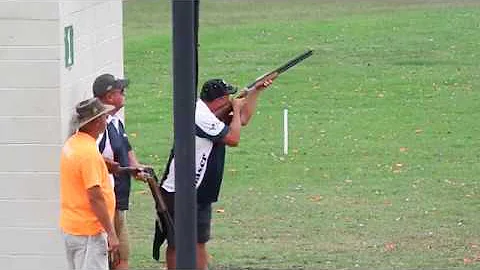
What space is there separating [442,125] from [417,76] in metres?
5.52

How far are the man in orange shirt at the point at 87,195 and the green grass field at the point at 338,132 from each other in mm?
2674

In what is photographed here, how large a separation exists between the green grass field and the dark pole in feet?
17.8

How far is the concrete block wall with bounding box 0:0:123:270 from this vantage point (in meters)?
9.61

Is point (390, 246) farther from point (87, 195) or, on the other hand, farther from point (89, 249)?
point (87, 195)

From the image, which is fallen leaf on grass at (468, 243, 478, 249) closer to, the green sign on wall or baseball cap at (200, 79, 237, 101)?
baseball cap at (200, 79, 237, 101)

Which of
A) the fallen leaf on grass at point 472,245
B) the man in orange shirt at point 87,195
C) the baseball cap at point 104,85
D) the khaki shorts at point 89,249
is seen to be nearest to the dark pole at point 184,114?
the man in orange shirt at point 87,195

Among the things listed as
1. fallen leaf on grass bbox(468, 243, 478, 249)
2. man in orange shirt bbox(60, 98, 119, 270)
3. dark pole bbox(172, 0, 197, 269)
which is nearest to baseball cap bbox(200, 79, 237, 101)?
man in orange shirt bbox(60, 98, 119, 270)

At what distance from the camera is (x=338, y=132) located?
19719 mm

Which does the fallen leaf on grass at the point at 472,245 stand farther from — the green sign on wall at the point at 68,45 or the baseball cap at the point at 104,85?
the green sign on wall at the point at 68,45

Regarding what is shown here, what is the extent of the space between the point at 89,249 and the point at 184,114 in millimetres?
3202

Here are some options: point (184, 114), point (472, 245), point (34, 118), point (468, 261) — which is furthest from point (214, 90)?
point (184, 114)

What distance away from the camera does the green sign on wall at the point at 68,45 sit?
31.9 feet

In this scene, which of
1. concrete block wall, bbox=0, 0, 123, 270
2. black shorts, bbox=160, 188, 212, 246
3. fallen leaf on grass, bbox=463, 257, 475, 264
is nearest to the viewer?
concrete block wall, bbox=0, 0, 123, 270

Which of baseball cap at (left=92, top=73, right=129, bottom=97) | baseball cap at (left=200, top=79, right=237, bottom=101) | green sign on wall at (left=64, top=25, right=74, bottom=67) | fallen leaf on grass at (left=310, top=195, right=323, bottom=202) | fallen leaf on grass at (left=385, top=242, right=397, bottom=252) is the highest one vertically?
green sign on wall at (left=64, top=25, right=74, bottom=67)
